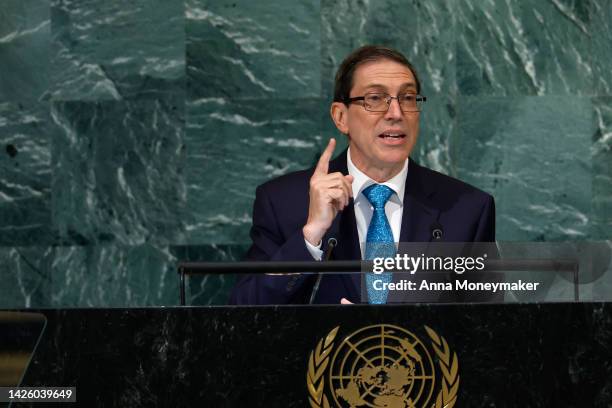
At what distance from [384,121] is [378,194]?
0.74 ft

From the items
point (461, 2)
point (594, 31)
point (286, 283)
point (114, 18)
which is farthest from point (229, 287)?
point (286, 283)

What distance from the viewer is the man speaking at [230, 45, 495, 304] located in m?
3.11

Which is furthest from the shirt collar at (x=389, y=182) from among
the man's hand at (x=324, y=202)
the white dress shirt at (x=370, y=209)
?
the man's hand at (x=324, y=202)

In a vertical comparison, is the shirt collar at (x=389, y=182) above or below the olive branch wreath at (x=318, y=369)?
above

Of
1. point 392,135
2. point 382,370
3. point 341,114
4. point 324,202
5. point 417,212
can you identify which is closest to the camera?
point 382,370

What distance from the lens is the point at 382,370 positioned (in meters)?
2.11

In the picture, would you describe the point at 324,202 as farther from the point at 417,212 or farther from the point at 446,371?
the point at 446,371

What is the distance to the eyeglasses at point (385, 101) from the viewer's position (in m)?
3.22

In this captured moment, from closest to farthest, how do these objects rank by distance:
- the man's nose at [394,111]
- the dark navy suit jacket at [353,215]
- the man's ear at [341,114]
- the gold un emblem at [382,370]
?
1. the gold un emblem at [382,370]
2. the dark navy suit jacket at [353,215]
3. the man's nose at [394,111]
4. the man's ear at [341,114]

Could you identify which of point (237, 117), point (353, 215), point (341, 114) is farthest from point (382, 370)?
point (237, 117)

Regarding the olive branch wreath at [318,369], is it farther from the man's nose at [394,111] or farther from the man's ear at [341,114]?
the man's ear at [341,114]

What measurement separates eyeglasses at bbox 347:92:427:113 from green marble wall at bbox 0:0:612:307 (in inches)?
58.8

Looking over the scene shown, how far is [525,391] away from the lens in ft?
6.93

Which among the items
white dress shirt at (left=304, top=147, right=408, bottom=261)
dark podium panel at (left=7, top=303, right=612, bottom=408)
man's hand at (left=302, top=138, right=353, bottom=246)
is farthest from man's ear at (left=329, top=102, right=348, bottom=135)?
dark podium panel at (left=7, top=303, right=612, bottom=408)
